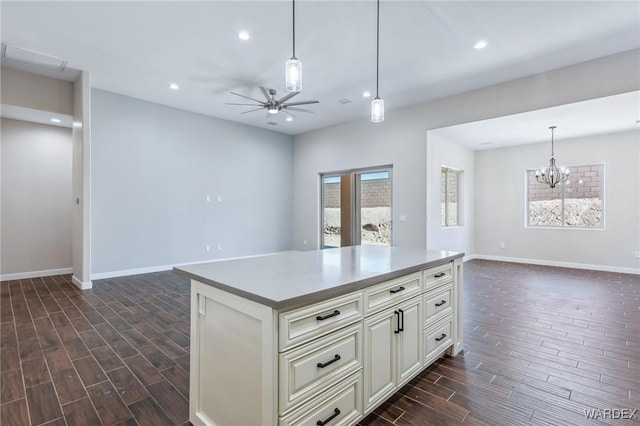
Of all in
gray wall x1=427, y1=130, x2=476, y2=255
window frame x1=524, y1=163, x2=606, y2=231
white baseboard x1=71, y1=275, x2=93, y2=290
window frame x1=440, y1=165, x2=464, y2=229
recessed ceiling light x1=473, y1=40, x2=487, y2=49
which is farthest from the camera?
window frame x1=440, y1=165, x2=464, y2=229

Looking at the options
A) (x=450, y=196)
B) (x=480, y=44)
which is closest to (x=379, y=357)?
(x=480, y=44)

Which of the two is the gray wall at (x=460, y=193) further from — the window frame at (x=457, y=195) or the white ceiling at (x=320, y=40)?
the white ceiling at (x=320, y=40)

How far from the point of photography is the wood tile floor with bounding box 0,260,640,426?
1900 millimetres

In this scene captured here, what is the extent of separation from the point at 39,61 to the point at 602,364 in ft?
24.0

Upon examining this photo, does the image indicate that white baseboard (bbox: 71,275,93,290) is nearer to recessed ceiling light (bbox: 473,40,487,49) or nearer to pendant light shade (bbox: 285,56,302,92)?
pendant light shade (bbox: 285,56,302,92)

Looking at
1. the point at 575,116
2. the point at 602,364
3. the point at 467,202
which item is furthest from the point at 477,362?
the point at 467,202

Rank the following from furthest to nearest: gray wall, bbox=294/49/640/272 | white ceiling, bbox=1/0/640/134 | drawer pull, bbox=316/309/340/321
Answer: gray wall, bbox=294/49/640/272 → white ceiling, bbox=1/0/640/134 → drawer pull, bbox=316/309/340/321

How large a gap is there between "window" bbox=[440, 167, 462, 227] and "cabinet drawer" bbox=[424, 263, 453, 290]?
484 centimetres

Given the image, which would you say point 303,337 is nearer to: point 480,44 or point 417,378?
point 417,378

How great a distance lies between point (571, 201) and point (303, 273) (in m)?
7.66

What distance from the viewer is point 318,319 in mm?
1454

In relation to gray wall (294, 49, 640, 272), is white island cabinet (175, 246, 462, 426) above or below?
below

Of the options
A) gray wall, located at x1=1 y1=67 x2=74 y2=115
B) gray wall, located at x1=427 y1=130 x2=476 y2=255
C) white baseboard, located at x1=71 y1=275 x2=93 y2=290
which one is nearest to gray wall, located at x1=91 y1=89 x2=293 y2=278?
gray wall, located at x1=1 y1=67 x2=74 y2=115

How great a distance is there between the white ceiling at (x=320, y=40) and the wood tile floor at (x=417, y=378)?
10.8ft
